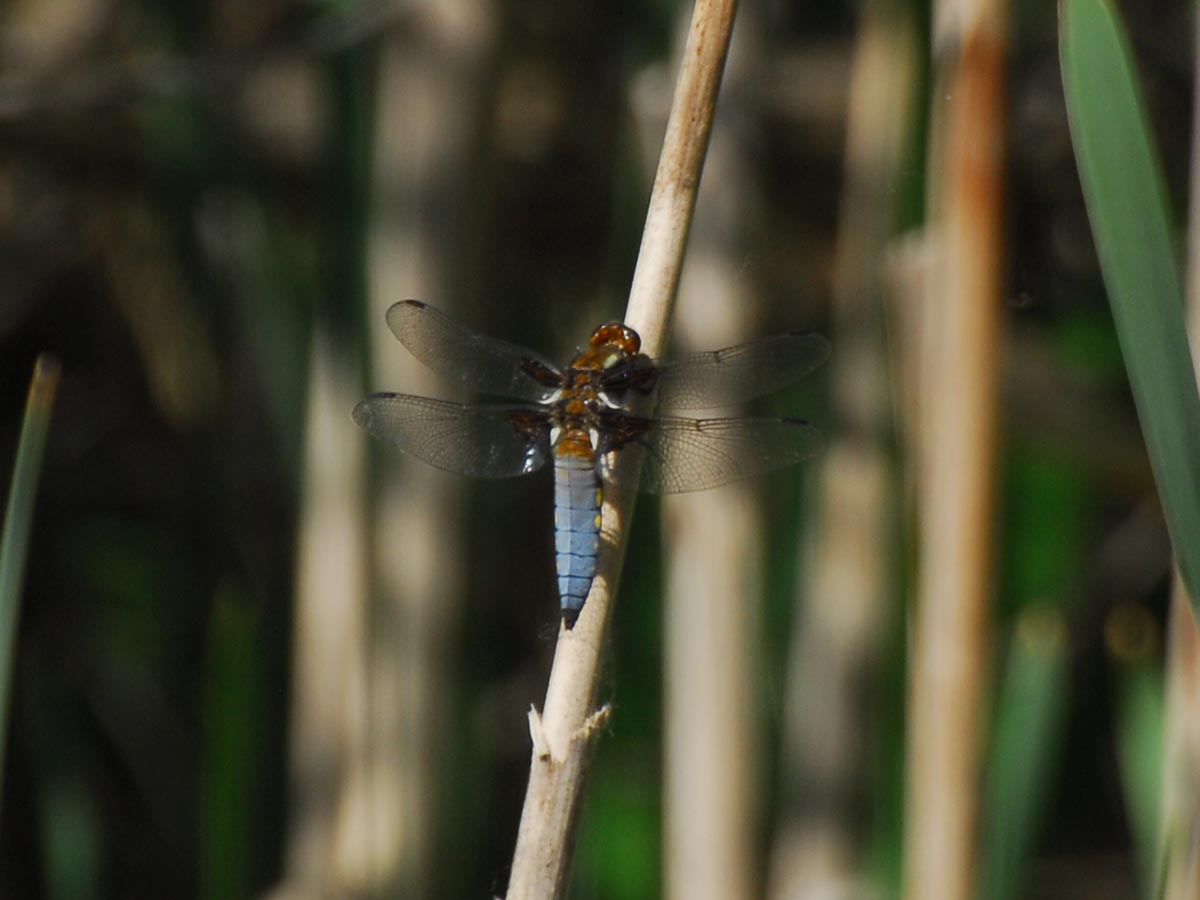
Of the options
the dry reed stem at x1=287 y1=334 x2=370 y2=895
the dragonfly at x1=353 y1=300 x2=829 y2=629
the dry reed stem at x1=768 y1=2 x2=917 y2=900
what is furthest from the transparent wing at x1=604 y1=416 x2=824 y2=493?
the dry reed stem at x1=287 y1=334 x2=370 y2=895

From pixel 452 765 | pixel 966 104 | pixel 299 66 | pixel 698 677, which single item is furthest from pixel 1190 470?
pixel 299 66

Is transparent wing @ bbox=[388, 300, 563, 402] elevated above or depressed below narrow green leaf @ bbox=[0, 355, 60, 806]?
above

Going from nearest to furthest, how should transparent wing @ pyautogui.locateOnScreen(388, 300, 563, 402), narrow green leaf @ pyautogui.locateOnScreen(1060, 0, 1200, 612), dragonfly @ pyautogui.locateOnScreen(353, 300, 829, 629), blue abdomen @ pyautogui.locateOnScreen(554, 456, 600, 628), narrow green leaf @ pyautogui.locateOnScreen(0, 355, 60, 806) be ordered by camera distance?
1. narrow green leaf @ pyautogui.locateOnScreen(1060, 0, 1200, 612)
2. narrow green leaf @ pyautogui.locateOnScreen(0, 355, 60, 806)
3. blue abdomen @ pyautogui.locateOnScreen(554, 456, 600, 628)
4. dragonfly @ pyautogui.locateOnScreen(353, 300, 829, 629)
5. transparent wing @ pyautogui.locateOnScreen(388, 300, 563, 402)

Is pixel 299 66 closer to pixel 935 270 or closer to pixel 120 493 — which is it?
pixel 120 493

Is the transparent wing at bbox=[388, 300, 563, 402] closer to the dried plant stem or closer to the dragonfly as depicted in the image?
the dragonfly

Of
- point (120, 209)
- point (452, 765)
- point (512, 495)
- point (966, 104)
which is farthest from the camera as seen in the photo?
point (120, 209)

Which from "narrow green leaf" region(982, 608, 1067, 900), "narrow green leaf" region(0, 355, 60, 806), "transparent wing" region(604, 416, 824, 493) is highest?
"transparent wing" region(604, 416, 824, 493)

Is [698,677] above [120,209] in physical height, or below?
below
